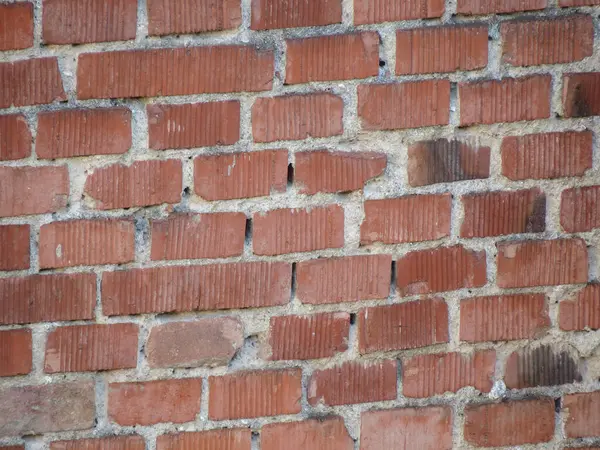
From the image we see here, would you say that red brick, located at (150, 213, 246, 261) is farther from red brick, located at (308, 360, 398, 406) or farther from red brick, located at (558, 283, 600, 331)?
red brick, located at (558, 283, 600, 331)

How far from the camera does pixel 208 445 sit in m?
1.32

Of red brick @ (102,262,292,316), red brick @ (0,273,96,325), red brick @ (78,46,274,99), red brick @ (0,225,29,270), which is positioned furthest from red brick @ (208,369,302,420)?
red brick @ (78,46,274,99)

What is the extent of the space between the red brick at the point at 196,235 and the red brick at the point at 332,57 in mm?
270

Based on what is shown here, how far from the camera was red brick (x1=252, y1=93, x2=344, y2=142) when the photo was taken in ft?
4.29

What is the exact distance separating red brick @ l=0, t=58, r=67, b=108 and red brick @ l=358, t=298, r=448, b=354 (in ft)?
2.21

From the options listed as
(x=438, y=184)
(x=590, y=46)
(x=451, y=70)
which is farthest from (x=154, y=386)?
(x=590, y=46)

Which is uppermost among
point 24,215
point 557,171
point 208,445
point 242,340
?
point 557,171


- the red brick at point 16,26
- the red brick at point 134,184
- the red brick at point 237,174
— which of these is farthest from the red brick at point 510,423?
the red brick at point 16,26

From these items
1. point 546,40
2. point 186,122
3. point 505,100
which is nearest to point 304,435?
point 186,122

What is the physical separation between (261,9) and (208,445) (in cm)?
77

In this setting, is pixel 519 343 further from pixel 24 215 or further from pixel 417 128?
pixel 24 215

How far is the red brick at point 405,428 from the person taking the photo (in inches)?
53.1

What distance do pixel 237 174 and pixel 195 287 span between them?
0.69 feet

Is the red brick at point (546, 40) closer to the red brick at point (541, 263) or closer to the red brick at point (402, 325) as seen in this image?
the red brick at point (541, 263)
